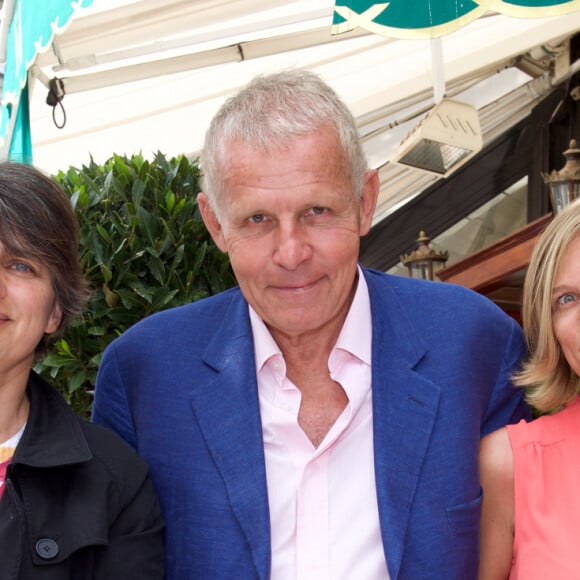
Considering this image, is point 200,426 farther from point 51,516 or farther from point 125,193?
point 125,193

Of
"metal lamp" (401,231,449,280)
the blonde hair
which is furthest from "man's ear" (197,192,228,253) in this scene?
"metal lamp" (401,231,449,280)

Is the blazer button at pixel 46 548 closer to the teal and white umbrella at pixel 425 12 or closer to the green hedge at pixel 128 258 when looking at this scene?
the green hedge at pixel 128 258

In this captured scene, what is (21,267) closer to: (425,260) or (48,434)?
(48,434)

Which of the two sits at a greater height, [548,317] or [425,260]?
[548,317]

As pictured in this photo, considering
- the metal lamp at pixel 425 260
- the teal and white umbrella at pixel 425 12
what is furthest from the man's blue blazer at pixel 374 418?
the metal lamp at pixel 425 260

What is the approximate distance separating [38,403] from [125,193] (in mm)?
1062

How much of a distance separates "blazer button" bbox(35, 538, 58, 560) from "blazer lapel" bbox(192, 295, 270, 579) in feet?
1.39

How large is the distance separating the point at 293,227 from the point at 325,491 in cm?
59

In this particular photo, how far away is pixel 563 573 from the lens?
176 cm

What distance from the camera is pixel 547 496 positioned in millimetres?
1889

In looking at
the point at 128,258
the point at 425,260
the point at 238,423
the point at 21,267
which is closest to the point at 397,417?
the point at 238,423

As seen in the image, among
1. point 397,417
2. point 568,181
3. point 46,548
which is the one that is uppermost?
point 46,548

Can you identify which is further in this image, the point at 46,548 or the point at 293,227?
the point at 293,227

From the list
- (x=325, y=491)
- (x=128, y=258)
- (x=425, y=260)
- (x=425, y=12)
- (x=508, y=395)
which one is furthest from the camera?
(x=425, y=260)
